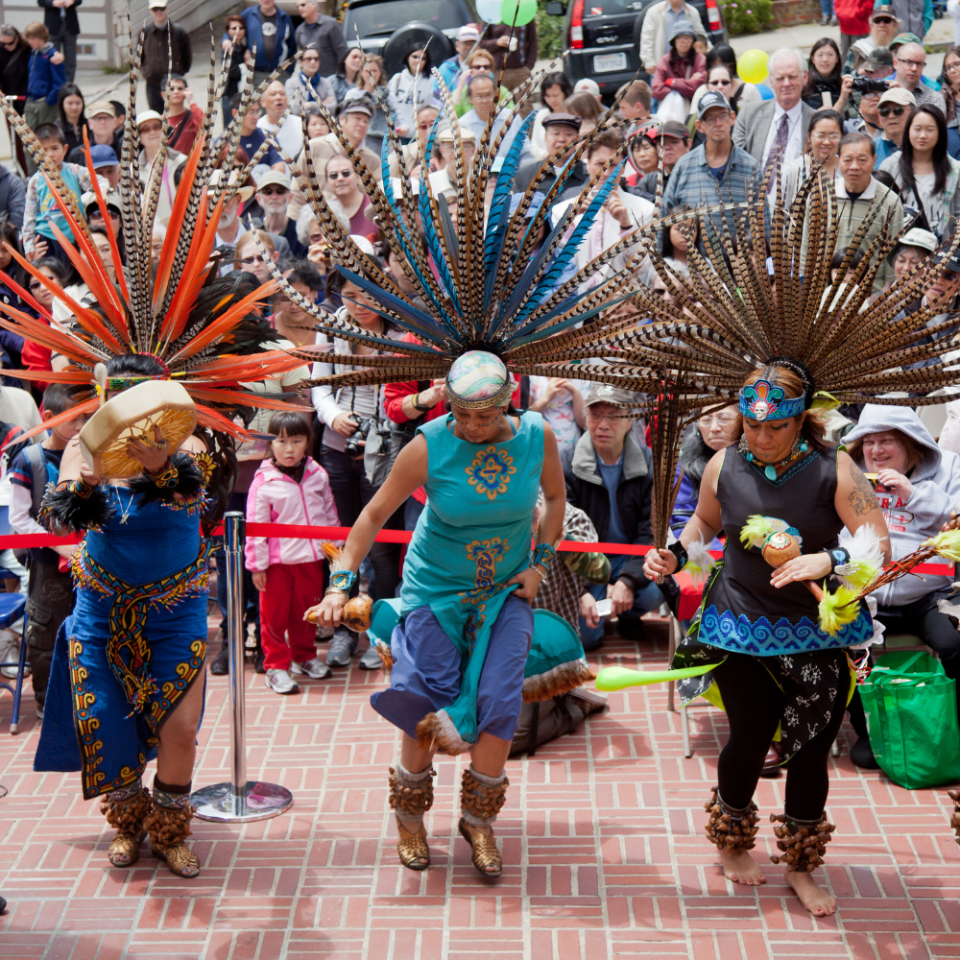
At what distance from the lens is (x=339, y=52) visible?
13477 mm

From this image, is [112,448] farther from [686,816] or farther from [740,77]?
[740,77]

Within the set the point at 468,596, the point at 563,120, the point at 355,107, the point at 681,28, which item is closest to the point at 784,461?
the point at 468,596

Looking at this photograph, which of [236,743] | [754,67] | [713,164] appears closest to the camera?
[236,743]

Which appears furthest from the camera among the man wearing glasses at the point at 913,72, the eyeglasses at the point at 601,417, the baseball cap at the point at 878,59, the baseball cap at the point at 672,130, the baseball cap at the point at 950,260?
the baseball cap at the point at 878,59

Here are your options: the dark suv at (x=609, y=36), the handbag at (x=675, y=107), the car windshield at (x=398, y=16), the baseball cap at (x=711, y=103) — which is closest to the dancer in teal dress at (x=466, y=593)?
the baseball cap at (x=711, y=103)

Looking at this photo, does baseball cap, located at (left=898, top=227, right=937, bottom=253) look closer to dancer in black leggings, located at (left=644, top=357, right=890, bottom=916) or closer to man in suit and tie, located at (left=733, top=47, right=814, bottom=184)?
man in suit and tie, located at (left=733, top=47, right=814, bottom=184)

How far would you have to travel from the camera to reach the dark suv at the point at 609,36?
13641mm

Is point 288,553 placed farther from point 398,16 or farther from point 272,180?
point 398,16

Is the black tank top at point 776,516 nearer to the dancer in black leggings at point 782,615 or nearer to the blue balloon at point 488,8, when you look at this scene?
the dancer in black leggings at point 782,615

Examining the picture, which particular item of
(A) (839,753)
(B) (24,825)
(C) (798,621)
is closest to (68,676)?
(B) (24,825)

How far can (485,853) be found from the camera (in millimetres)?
4621

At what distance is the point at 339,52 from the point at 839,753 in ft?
34.3

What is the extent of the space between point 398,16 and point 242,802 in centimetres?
1179

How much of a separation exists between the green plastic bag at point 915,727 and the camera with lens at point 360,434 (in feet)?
9.72
